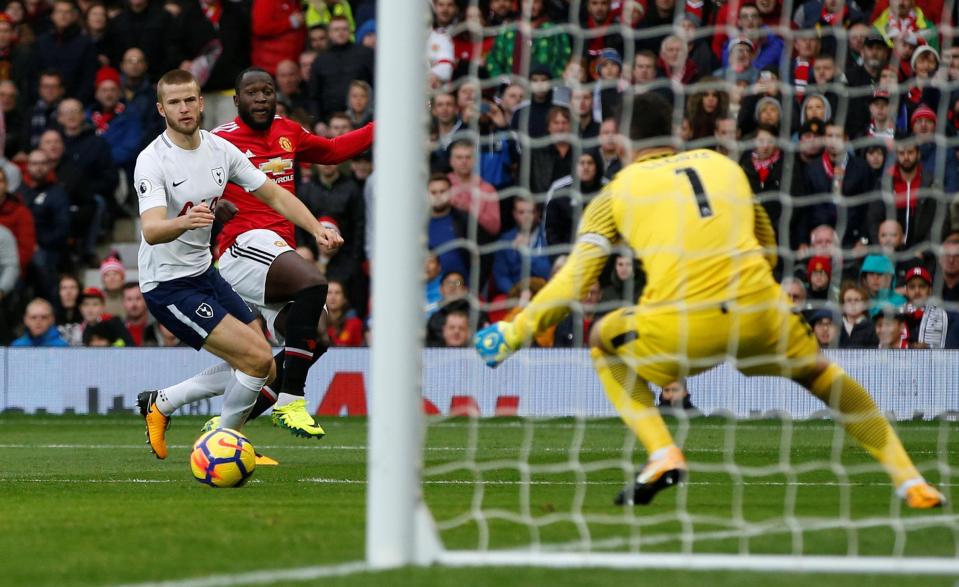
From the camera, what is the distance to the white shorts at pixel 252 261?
9.87m

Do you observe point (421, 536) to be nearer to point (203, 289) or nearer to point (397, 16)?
point (397, 16)

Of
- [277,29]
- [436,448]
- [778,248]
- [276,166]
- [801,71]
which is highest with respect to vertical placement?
[277,29]

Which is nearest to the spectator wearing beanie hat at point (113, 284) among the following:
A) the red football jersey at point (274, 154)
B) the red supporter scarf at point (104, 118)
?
the red supporter scarf at point (104, 118)

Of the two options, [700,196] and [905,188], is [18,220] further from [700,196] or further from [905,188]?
[700,196]

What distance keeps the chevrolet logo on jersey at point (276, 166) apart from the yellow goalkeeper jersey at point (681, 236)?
4.01 m

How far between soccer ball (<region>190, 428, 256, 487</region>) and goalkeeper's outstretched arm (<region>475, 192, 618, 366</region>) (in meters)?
2.28

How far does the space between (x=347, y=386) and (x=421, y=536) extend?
30.9ft

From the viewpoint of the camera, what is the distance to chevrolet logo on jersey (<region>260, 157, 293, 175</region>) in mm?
10180

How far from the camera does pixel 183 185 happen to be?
8773 mm

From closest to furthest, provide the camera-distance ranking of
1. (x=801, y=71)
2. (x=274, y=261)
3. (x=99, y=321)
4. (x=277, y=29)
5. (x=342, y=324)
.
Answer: (x=274, y=261), (x=801, y=71), (x=342, y=324), (x=99, y=321), (x=277, y=29)

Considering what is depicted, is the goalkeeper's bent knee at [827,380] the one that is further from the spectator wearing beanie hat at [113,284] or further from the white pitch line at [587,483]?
the spectator wearing beanie hat at [113,284]

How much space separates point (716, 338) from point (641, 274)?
20.6ft

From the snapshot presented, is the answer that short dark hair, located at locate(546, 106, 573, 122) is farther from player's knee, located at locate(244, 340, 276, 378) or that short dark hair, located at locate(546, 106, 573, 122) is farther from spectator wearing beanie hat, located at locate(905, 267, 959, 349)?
player's knee, located at locate(244, 340, 276, 378)

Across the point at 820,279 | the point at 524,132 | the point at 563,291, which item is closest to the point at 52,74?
the point at 524,132
